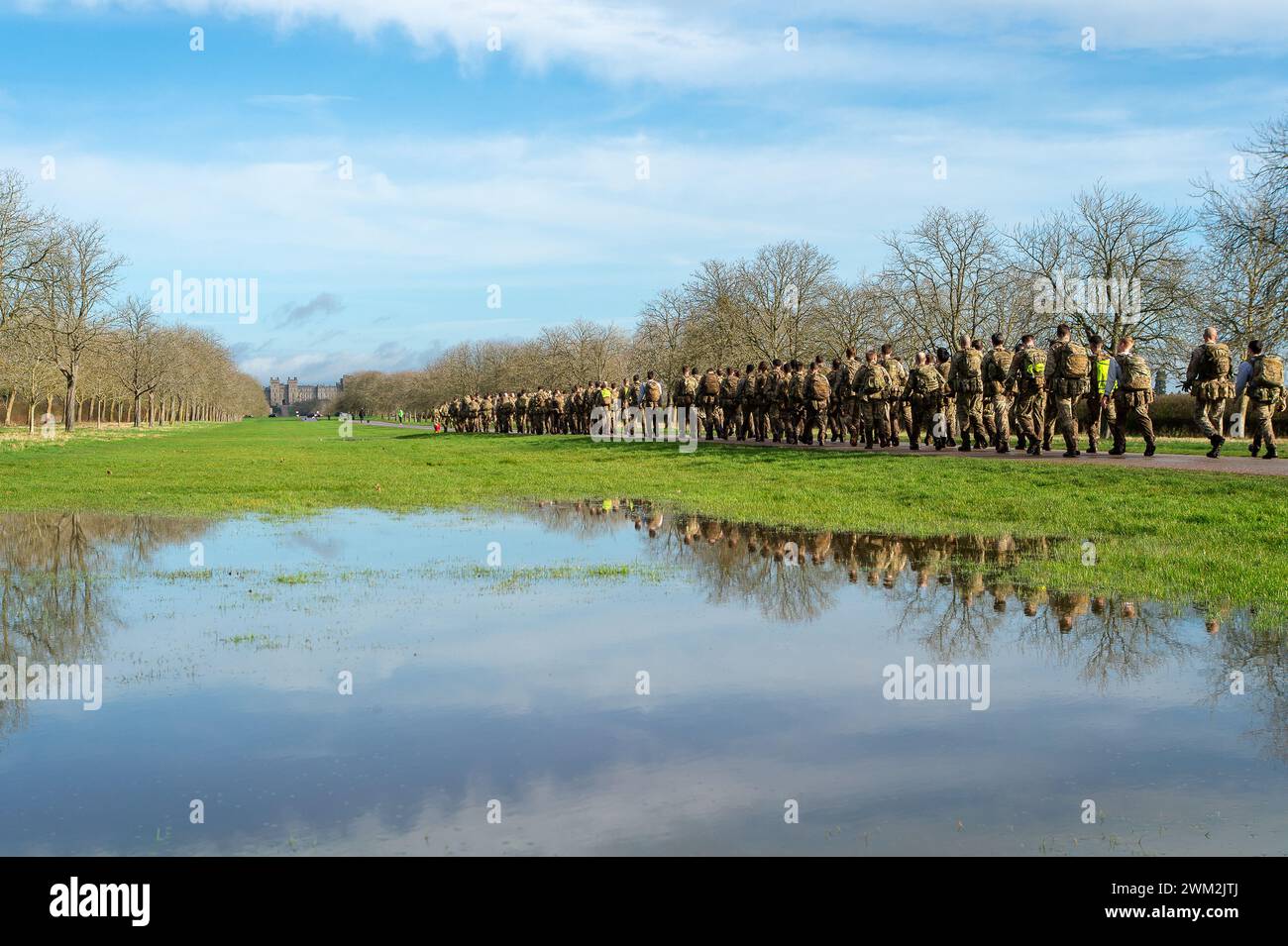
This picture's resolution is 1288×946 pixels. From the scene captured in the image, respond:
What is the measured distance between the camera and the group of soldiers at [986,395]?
2295 centimetres

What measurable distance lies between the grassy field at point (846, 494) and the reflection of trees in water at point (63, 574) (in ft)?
7.45

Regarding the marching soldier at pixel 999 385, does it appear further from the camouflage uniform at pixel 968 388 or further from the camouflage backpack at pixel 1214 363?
the camouflage backpack at pixel 1214 363

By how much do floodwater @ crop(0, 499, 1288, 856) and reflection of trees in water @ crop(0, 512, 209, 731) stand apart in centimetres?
7

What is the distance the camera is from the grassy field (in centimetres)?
1282

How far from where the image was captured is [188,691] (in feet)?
25.4

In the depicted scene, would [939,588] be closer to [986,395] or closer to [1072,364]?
[1072,364]

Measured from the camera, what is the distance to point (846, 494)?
2158cm

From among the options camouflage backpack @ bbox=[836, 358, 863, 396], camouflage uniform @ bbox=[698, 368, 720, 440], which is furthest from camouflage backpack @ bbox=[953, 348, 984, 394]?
camouflage uniform @ bbox=[698, 368, 720, 440]

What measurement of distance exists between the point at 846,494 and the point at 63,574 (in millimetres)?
13473

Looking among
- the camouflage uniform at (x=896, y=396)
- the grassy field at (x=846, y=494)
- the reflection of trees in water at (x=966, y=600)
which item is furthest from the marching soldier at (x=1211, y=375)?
the reflection of trees in water at (x=966, y=600)

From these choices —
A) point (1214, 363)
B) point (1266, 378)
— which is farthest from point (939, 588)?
point (1266, 378)

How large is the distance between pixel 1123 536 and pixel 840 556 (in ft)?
12.9
